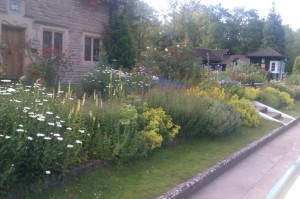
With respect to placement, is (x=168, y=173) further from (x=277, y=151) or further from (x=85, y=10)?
(x=85, y=10)

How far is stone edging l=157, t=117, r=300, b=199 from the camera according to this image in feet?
18.6

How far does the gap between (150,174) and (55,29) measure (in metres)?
11.3

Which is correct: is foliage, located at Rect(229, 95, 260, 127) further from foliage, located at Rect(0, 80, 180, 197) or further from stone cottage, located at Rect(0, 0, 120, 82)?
stone cottage, located at Rect(0, 0, 120, 82)

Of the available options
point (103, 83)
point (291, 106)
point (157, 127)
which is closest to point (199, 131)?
point (157, 127)

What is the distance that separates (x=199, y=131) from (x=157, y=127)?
6.94 ft

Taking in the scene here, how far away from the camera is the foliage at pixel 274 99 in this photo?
1758cm

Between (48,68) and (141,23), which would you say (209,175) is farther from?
(141,23)

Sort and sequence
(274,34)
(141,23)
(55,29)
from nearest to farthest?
(55,29)
(141,23)
(274,34)

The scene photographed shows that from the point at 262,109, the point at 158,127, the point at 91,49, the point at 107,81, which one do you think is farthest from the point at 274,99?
the point at 158,127

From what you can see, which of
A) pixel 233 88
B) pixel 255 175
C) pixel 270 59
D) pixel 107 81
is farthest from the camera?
pixel 270 59

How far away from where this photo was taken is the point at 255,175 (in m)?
7.68

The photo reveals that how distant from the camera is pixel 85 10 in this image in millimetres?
17641

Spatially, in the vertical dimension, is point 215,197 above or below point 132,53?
below

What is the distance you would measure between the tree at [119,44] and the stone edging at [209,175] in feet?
29.6
